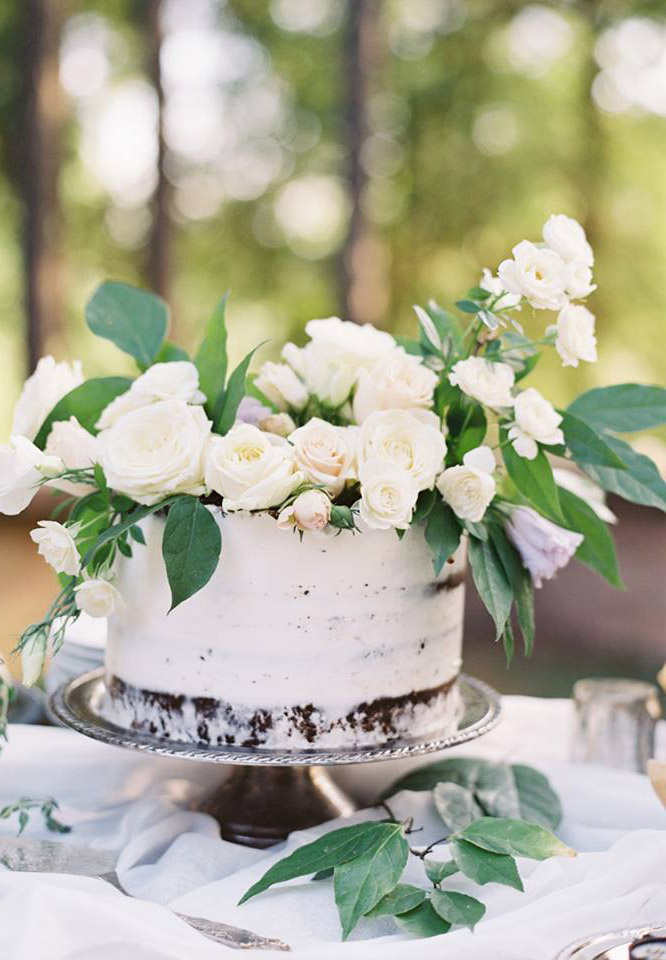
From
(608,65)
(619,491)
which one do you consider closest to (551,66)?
(608,65)

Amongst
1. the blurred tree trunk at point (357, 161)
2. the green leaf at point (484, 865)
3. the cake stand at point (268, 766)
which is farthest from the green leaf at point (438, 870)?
the blurred tree trunk at point (357, 161)

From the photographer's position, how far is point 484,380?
896 millimetres

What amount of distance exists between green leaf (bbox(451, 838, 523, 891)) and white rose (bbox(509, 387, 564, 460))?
1.05ft

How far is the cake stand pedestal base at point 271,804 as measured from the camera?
98 centimetres

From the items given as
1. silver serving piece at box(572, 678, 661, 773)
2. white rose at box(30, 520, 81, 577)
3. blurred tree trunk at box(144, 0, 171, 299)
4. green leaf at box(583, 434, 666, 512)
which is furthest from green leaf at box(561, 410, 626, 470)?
blurred tree trunk at box(144, 0, 171, 299)

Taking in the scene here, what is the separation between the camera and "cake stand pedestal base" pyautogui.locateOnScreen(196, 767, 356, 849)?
0.98 meters

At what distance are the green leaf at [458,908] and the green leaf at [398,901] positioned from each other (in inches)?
0.4

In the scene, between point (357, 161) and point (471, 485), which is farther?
point (357, 161)

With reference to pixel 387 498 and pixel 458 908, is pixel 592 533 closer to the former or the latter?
pixel 387 498

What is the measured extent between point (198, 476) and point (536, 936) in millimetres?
419

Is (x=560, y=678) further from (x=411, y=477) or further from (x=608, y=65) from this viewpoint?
(x=608, y=65)

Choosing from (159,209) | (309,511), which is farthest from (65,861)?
(159,209)

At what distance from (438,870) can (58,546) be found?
0.38m

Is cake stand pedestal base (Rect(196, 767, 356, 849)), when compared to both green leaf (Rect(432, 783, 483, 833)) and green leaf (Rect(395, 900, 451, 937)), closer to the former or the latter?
green leaf (Rect(432, 783, 483, 833))
